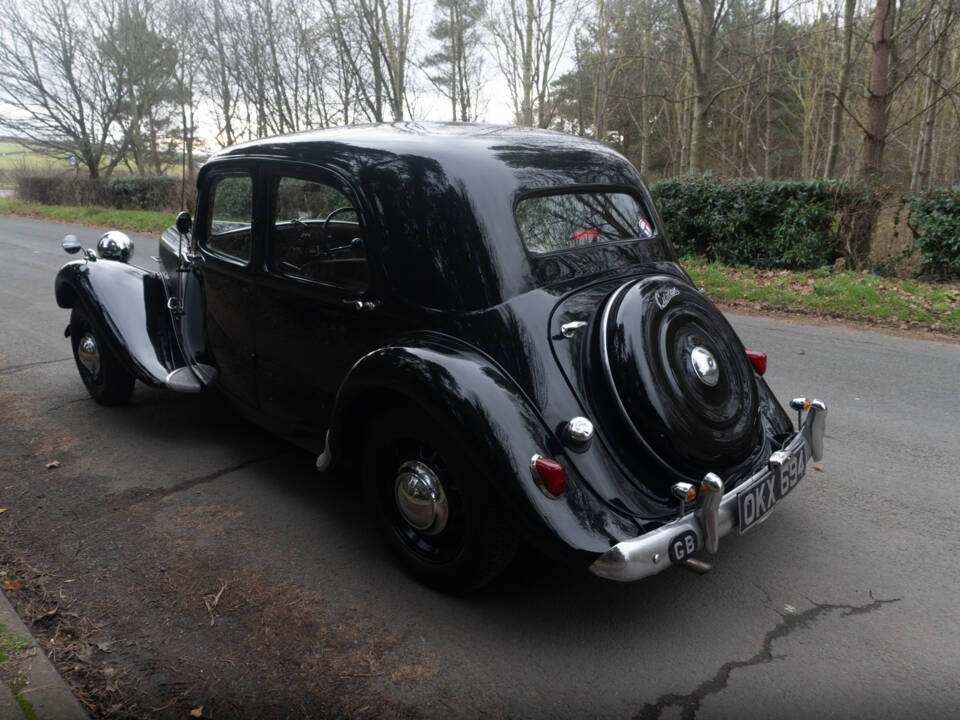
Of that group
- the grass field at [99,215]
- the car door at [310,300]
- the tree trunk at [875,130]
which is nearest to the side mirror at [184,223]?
the car door at [310,300]

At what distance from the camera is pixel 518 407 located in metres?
2.62

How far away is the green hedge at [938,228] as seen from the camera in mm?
9000

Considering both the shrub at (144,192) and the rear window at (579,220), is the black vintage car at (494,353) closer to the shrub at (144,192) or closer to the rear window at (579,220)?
the rear window at (579,220)

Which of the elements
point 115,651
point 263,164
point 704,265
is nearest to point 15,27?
point 704,265

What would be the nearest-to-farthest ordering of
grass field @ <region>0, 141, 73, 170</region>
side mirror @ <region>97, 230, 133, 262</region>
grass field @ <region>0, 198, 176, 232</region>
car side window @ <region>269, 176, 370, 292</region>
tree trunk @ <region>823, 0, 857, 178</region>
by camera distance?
car side window @ <region>269, 176, 370, 292</region> → side mirror @ <region>97, 230, 133, 262</region> → tree trunk @ <region>823, 0, 857, 178</region> → grass field @ <region>0, 198, 176, 232</region> → grass field @ <region>0, 141, 73, 170</region>

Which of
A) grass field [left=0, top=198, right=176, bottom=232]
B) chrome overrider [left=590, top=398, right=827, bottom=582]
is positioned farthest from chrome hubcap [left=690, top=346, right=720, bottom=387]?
grass field [left=0, top=198, right=176, bottom=232]

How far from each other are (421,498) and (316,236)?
133 centimetres

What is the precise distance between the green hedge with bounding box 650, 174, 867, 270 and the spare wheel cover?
817 cm

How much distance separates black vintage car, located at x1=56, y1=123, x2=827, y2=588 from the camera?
2574mm

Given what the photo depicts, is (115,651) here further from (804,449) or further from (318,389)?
(804,449)

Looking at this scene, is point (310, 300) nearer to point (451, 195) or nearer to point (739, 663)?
point (451, 195)

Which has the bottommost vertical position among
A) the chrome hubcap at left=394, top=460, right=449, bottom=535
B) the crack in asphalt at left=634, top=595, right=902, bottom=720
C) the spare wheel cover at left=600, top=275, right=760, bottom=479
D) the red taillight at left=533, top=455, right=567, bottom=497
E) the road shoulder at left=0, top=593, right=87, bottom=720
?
the crack in asphalt at left=634, top=595, right=902, bottom=720

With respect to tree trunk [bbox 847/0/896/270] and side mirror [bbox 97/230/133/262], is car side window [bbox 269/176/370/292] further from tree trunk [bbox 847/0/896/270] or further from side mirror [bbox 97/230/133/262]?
tree trunk [bbox 847/0/896/270]

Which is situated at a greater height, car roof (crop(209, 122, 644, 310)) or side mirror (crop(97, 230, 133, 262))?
car roof (crop(209, 122, 644, 310))
